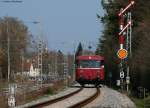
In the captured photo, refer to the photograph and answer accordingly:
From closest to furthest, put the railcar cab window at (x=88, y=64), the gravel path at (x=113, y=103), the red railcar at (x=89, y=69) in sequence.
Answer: the gravel path at (x=113, y=103) < the red railcar at (x=89, y=69) < the railcar cab window at (x=88, y=64)

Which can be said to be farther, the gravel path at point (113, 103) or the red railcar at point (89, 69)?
the red railcar at point (89, 69)

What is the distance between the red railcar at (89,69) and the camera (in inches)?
2534

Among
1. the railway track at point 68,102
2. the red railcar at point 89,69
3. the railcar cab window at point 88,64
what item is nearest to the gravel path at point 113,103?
the railway track at point 68,102

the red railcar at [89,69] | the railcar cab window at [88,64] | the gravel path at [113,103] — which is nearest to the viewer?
the gravel path at [113,103]

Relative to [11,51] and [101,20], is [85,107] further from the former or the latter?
[11,51]

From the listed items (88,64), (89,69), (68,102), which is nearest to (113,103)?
(68,102)

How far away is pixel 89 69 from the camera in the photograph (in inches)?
2544

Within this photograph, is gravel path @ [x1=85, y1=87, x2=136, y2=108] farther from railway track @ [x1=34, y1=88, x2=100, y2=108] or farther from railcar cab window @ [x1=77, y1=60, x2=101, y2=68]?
railcar cab window @ [x1=77, y1=60, x2=101, y2=68]

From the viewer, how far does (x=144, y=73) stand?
4153cm

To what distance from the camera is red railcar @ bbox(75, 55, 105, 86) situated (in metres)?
64.4

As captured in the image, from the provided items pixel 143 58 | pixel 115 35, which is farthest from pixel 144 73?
pixel 115 35

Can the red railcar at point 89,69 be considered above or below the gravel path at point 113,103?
above

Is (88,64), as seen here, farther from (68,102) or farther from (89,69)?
(68,102)

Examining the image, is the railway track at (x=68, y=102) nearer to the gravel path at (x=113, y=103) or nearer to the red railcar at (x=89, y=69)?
the gravel path at (x=113, y=103)
